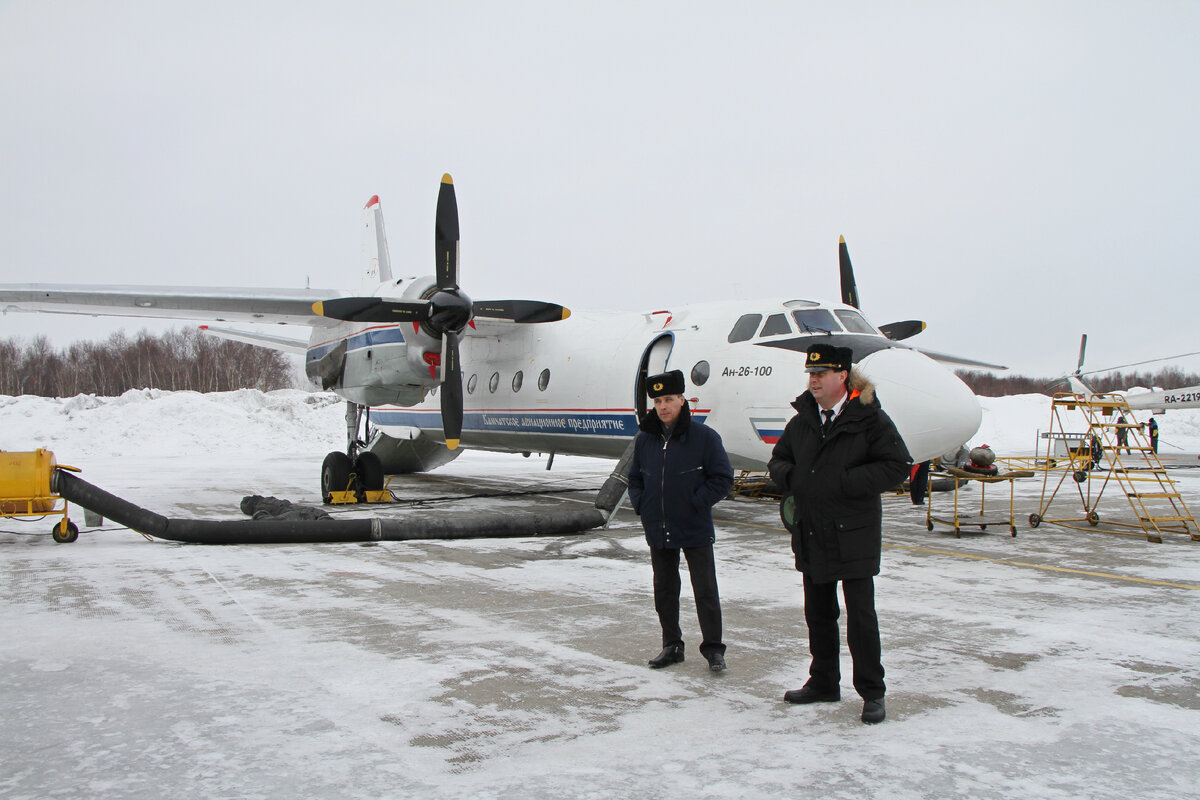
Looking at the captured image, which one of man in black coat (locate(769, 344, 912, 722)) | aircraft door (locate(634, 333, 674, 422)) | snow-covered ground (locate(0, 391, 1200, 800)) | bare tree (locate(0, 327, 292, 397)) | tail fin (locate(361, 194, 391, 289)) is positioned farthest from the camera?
bare tree (locate(0, 327, 292, 397))

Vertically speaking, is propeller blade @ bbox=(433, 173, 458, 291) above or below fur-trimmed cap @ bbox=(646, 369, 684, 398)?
above

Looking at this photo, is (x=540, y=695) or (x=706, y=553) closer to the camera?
(x=540, y=695)

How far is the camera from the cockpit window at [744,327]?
1048cm

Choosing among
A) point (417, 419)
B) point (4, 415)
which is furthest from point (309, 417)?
point (417, 419)

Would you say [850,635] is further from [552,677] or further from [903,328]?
[903,328]

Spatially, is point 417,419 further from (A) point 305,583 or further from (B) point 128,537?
(A) point 305,583

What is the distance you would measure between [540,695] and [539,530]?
220 inches

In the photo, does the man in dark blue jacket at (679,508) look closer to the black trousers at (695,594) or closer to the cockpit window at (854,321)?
the black trousers at (695,594)

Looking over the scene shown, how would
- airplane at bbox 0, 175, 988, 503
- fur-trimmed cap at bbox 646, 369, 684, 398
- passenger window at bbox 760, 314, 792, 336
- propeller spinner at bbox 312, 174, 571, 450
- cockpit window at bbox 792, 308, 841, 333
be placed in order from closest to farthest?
fur-trimmed cap at bbox 646, 369, 684, 398
airplane at bbox 0, 175, 988, 503
cockpit window at bbox 792, 308, 841, 333
passenger window at bbox 760, 314, 792, 336
propeller spinner at bbox 312, 174, 571, 450

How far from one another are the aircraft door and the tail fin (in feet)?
19.6

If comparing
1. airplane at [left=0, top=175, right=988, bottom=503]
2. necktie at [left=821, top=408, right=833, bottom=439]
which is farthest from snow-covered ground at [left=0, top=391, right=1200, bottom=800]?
airplane at [left=0, top=175, right=988, bottom=503]

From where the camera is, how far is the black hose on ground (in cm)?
872

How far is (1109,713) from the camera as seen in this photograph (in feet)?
12.4

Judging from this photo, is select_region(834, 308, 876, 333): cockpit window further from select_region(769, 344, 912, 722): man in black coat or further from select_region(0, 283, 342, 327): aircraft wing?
select_region(0, 283, 342, 327): aircraft wing
